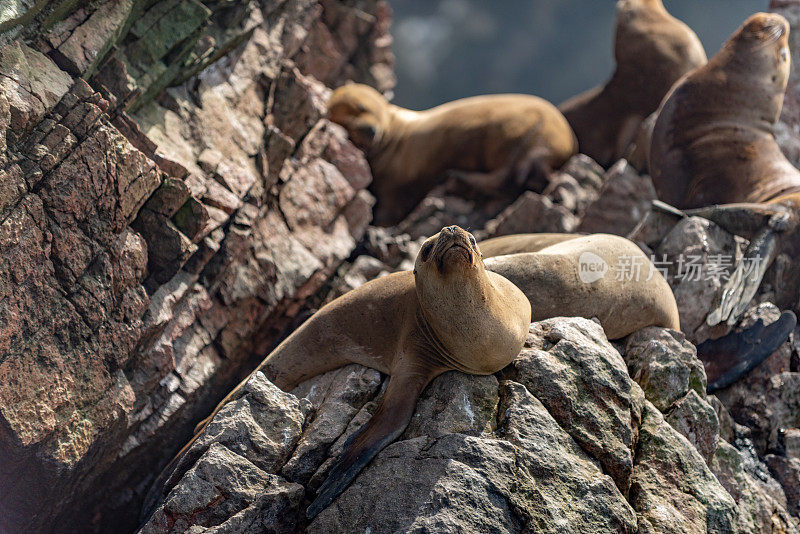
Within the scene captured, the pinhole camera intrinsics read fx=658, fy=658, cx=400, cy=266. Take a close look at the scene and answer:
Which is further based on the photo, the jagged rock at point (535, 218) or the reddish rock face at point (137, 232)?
the jagged rock at point (535, 218)

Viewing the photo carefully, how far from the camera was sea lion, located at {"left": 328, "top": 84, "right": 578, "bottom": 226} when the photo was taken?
9844mm

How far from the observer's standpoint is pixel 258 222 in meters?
7.06

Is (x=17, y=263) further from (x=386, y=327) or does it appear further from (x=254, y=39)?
(x=254, y=39)

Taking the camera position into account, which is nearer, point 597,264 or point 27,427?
point 27,427

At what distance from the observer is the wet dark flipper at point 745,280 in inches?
245

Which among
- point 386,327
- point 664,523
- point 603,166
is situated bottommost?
point 603,166

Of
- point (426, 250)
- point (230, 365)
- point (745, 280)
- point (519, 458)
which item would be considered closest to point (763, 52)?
point (745, 280)

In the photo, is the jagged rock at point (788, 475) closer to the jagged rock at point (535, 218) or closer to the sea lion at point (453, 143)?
the jagged rock at point (535, 218)

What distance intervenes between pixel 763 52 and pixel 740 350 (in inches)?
160

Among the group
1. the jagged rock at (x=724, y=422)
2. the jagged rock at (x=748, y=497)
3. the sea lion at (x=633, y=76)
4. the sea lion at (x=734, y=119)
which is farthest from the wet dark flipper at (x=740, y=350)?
the sea lion at (x=633, y=76)

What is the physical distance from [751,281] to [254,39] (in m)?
6.12

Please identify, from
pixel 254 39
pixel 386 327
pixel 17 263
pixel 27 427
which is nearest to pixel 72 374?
pixel 27 427

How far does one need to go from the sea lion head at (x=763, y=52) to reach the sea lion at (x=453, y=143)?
269 centimetres

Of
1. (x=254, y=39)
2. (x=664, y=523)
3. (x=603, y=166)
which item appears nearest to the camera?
(x=664, y=523)
